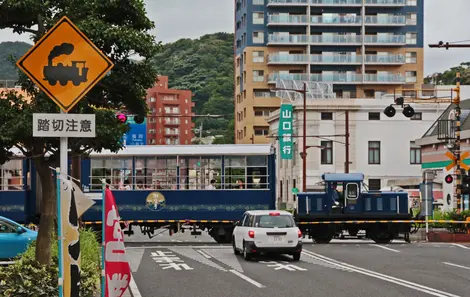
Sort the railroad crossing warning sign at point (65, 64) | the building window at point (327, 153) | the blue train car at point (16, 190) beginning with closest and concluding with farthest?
the railroad crossing warning sign at point (65, 64) → the blue train car at point (16, 190) → the building window at point (327, 153)

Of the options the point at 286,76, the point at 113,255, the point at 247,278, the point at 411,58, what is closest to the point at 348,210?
the point at 247,278

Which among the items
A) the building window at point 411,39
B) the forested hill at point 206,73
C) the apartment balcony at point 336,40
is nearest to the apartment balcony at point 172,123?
the forested hill at point 206,73

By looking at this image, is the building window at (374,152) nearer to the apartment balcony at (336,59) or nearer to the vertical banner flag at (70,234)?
the apartment balcony at (336,59)

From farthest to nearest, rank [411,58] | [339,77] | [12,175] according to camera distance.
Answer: [411,58] < [339,77] < [12,175]

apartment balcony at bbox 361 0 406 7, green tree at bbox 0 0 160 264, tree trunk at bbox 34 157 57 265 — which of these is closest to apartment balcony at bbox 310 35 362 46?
apartment balcony at bbox 361 0 406 7

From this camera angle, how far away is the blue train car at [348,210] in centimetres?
3659

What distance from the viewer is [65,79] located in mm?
10812

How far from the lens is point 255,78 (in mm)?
99625

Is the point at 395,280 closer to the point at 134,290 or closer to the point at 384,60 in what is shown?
the point at 134,290

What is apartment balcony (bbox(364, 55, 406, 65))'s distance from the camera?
319 ft

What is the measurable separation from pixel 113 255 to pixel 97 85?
300 inches

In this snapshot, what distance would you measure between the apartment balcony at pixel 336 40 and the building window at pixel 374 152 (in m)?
26.9

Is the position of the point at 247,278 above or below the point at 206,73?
below

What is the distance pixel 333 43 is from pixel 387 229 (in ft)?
206
